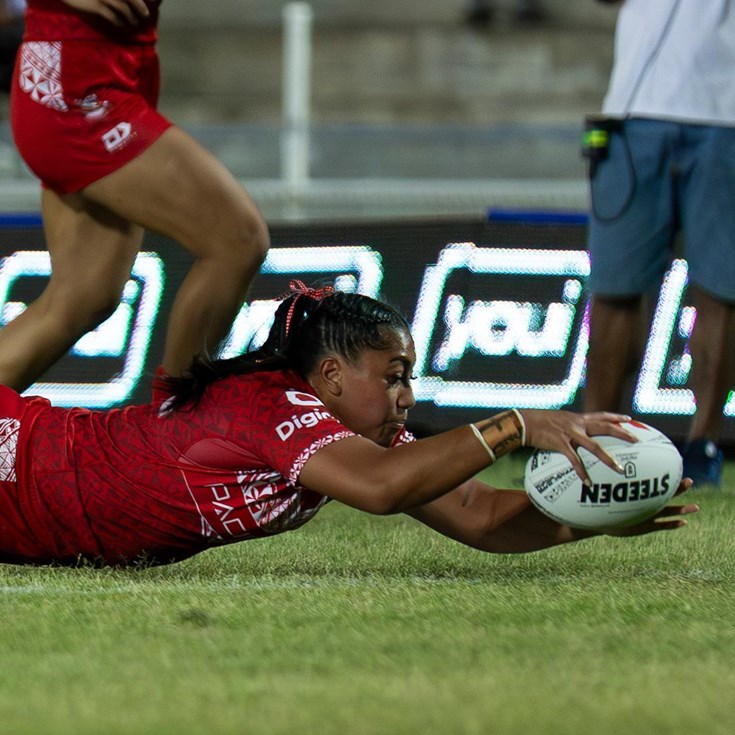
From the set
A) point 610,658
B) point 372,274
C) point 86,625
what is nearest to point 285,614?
point 86,625

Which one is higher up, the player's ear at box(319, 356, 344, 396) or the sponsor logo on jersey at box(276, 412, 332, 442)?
the player's ear at box(319, 356, 344, 396)

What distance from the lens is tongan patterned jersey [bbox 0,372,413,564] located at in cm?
360

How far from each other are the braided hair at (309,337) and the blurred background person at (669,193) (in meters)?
2.08

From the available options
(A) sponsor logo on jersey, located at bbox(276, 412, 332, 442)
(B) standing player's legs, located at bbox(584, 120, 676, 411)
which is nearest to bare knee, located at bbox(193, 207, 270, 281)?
(A) sponsor logo on jersey, located at bbox(276, 412, 332, 442)

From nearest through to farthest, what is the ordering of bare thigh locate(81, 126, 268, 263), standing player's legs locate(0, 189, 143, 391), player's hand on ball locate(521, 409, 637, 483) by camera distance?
1. player's hand on ball locate(521, 409, 637, 483)
2. bare thigh locate(81, 126, 268, 263)
3. standing player's legs locate(0, 189, 143, 391)

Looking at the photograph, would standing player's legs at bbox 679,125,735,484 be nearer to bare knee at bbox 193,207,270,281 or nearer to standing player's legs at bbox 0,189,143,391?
bare knee at bbox 193,207,270,281

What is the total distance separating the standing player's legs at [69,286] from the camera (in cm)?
455

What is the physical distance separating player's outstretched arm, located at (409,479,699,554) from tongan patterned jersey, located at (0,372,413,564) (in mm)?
344

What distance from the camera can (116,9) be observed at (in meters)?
4.44

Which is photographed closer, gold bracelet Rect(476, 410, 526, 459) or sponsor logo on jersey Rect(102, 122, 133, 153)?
gold bracelet Rect(476, 410, 526, 459)

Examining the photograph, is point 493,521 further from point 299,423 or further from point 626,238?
point 626,238

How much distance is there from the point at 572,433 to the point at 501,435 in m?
0.15

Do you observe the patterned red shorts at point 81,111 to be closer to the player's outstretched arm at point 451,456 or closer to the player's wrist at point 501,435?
the player's outstretched arm at point 451,456

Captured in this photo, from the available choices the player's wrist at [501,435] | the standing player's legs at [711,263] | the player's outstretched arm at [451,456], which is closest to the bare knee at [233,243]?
the player's outstretched arm at [451,456]
